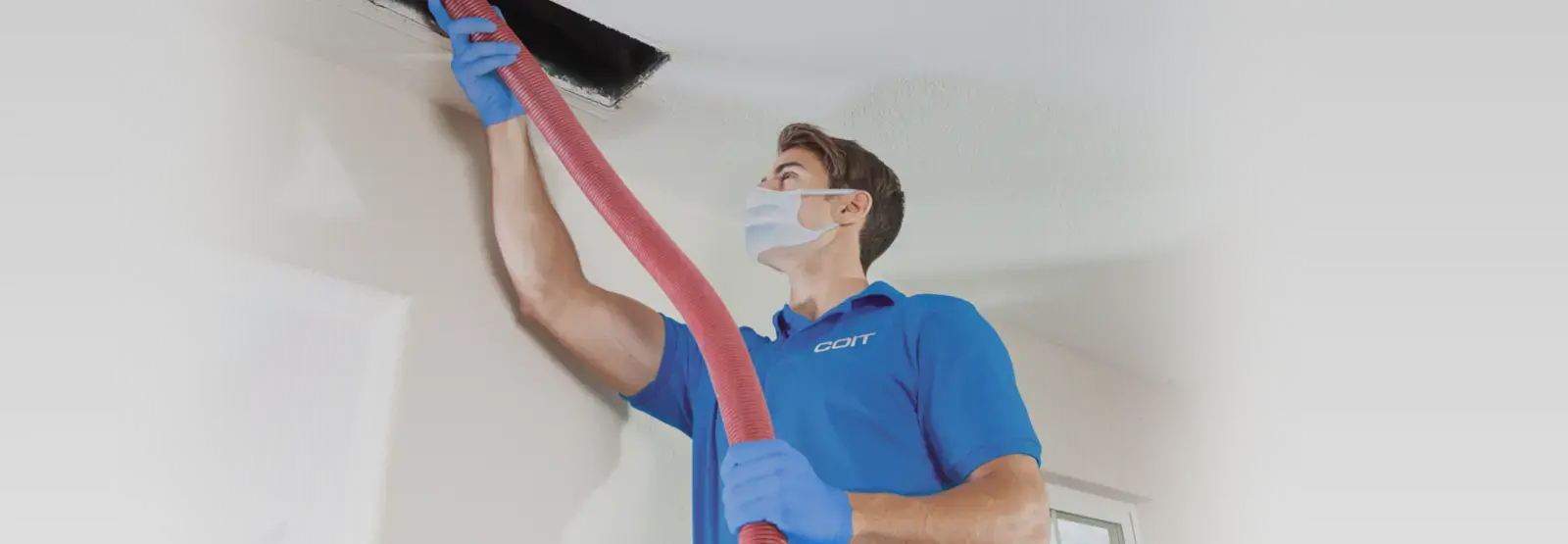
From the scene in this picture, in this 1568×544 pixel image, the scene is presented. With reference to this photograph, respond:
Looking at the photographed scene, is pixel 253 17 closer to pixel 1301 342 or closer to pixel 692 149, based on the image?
pixel 692 149

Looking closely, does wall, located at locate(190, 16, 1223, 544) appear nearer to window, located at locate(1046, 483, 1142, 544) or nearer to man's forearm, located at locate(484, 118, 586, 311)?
man's forearm, located at locate(484, 118, 586, 311)

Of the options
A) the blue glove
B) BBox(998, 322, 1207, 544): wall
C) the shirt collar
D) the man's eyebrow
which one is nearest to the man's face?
the man's eyebrow

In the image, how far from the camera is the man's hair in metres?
1.72

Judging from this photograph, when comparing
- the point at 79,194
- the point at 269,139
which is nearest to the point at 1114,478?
the point at 269,139

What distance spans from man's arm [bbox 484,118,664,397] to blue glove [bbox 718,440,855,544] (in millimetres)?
387

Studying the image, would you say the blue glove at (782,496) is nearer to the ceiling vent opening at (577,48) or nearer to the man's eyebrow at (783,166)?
the man's eyebrow at (783,166)

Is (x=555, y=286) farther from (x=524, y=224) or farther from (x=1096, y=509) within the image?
(x=1096, y=509)

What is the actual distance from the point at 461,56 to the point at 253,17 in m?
0.29

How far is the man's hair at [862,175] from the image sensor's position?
172 centimetres

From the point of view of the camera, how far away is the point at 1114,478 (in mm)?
2471

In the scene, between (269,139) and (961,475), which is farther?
(269,139)

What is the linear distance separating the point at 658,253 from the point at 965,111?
0.67 metres

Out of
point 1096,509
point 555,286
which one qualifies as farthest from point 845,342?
point 1096,509

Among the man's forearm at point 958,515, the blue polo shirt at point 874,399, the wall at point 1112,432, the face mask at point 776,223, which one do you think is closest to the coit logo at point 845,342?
the blue polo shirt at point 874,399
